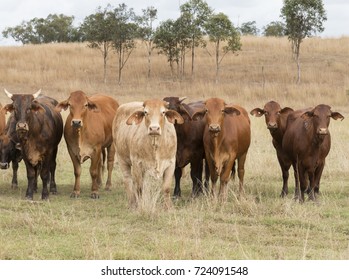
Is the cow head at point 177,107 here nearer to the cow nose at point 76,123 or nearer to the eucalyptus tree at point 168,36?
the cow nose at point 76,123

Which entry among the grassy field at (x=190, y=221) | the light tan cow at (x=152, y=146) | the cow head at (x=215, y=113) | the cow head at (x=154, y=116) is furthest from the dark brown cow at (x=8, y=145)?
the cow head at (x=215, y=113)

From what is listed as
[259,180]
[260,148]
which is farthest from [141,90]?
[259,180]

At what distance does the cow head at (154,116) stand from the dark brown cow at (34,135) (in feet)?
6.35

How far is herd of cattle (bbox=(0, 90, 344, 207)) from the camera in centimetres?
990

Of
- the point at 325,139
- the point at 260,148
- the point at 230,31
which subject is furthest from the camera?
the point at 230,31

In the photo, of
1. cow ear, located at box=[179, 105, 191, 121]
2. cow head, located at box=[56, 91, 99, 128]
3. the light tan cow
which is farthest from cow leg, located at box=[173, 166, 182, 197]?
cow head, located at box=[56, 91, 99, 128]

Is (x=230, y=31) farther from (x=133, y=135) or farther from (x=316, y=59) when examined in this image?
(x=133, y=135)

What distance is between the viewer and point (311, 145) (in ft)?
35.5

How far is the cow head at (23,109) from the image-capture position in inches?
412

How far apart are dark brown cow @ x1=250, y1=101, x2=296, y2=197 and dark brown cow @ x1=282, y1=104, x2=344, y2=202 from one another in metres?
0.66

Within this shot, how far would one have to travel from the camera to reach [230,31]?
1810 inches

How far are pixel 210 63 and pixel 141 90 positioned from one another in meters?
10.8

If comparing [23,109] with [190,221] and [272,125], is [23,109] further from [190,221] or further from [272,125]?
[272,125]

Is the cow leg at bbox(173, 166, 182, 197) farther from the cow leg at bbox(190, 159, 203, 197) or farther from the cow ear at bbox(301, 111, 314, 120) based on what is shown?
the cow ear at bbox(301, 111, 314, 120)
